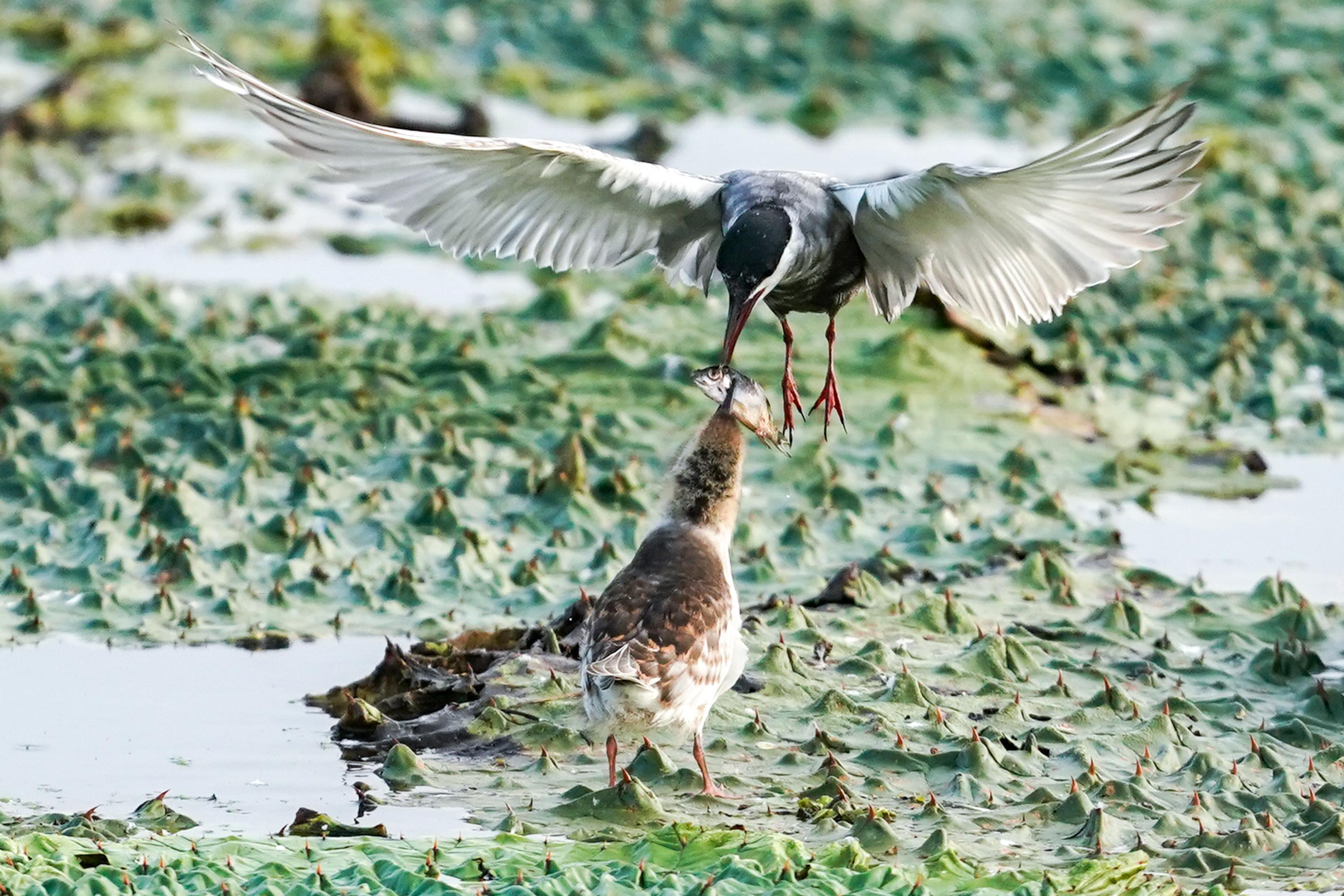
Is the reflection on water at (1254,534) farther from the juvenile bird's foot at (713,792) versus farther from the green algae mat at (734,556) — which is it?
the juvenile bird's foot at (713,792)

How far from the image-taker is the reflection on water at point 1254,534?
9.41 metres

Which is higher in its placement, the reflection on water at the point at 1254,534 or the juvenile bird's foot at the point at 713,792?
the reflection on water at the point at 1254,534

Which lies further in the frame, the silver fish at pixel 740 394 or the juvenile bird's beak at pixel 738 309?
the juvenile bird's beak at pixel 738 309

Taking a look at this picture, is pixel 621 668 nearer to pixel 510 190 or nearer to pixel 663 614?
pixel 663 614

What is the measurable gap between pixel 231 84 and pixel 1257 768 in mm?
3952

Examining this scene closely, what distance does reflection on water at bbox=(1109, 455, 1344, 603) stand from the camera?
30.9ft

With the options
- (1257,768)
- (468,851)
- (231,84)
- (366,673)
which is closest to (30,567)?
(366,673)

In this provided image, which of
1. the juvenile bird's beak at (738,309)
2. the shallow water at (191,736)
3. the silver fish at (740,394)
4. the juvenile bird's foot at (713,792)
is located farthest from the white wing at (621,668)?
the juvenile bird's beak at (738,309)

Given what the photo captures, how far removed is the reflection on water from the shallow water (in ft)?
12.0

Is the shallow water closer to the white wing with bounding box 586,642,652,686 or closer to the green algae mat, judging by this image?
the green algae mat

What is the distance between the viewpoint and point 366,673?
26.2ft

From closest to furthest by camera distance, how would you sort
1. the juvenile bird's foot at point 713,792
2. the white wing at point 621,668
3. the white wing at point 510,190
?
1. the white wing at point 621,668
2. the juvenile bird's foot at point 713,792
3. the white wing at point 510,190

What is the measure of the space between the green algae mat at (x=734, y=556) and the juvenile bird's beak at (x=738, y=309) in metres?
1.23

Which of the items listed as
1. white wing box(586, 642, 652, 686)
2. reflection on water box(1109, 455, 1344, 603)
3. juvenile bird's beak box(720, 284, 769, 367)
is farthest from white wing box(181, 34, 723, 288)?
reflection on water box(1109, 455, 1344, 603)
